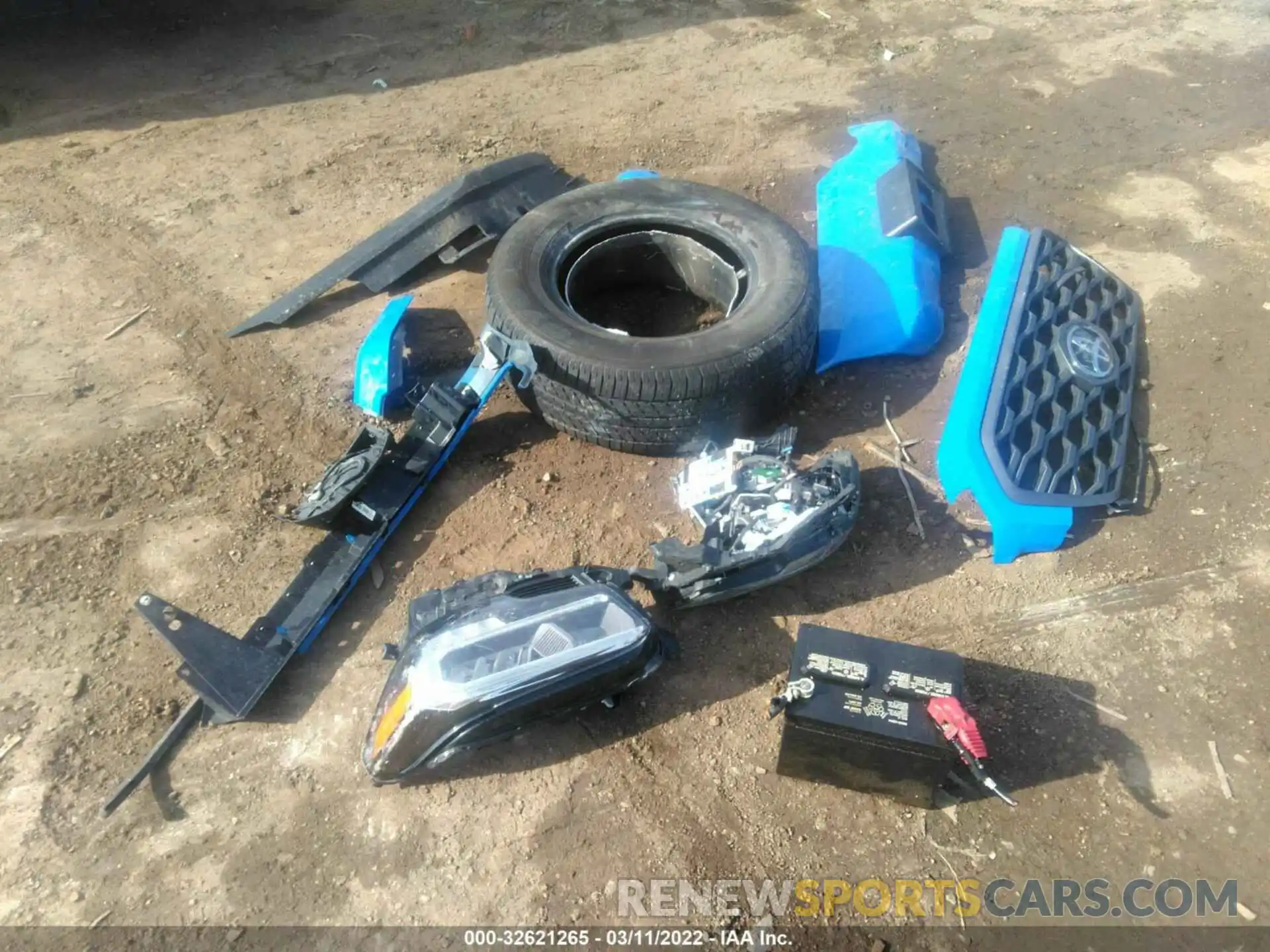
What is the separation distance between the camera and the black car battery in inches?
119

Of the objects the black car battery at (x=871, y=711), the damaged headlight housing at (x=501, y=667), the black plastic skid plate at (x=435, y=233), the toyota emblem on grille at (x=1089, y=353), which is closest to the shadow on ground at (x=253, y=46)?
the black plastic skid plate at (x=435, y=233)

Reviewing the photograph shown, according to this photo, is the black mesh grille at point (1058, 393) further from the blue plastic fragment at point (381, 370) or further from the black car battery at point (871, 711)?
the blue plastic fragment at point (381, 370)

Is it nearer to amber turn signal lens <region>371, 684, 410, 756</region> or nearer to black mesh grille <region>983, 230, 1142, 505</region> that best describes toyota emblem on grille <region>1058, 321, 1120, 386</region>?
black mesh grille <region>983, 230, 1142, 505</region>

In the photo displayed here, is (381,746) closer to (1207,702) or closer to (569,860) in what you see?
(569,860)

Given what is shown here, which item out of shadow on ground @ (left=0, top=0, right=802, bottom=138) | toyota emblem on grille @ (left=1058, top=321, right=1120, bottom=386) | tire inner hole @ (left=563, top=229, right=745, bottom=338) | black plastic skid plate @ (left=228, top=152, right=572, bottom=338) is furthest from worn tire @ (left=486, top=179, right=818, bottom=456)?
shadow on ground @ (left=0, top=0, right=802, bottom=138)

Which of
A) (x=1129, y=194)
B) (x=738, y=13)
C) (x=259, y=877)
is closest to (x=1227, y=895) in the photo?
(x=259, y=877)

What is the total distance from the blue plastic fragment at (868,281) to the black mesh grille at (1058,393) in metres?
0.51

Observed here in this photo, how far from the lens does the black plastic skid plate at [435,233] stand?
545 cm

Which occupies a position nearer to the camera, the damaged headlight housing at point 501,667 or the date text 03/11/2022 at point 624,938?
the date text 03/11/2022 at point 624,938

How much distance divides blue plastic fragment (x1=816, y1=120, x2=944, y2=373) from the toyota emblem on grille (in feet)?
2.22

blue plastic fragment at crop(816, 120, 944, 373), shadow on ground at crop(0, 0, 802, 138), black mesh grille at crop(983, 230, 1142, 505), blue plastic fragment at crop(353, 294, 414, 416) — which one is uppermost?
shadow on ground at crop(0, 0, 802, 138)

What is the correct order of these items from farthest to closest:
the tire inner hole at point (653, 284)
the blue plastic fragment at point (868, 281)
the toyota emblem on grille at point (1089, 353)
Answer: the tire inner hole at point (653, 284) → the blue plastic fragment at point (868, 281) → the toyota emblem on grille at point (1089, 353)

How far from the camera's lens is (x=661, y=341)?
4410mm

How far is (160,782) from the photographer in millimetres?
3457
